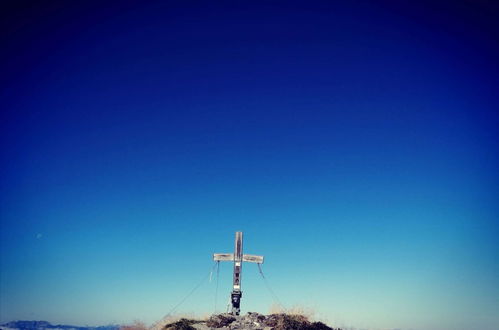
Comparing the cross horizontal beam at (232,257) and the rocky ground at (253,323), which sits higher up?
the cross horizontal beam at (232,257)

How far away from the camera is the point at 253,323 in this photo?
16000 millimetres

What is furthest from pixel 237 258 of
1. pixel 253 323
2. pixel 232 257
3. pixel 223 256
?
pixel 253 323

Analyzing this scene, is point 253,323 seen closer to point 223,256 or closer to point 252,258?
point 252,258

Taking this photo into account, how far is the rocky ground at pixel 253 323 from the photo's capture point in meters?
15.4

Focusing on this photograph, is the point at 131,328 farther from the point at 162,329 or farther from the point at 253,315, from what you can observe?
the point at 253,315

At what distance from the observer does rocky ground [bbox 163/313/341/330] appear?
1544cm

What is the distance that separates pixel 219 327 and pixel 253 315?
187 centimetres

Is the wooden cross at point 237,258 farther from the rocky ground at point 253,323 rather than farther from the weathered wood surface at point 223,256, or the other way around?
the rocky ground at point 253,323

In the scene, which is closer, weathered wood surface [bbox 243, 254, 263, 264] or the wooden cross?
the wooden cross

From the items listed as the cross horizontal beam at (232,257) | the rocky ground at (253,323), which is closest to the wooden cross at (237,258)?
the cross horizontal beam at (232,257)

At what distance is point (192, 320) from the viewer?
55.3 feet

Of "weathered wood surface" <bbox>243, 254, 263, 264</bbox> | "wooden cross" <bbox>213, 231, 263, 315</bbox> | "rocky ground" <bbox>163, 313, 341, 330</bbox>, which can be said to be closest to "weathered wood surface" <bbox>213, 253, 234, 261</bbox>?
"wooden cross" <bbox>213, 231, 263, 315</bbox>

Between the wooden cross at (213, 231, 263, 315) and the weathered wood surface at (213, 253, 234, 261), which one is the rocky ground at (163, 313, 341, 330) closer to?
the wooden cross at (213, 231, 263, 315)

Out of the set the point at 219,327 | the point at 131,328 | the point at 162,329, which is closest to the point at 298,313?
the point at 219,327
